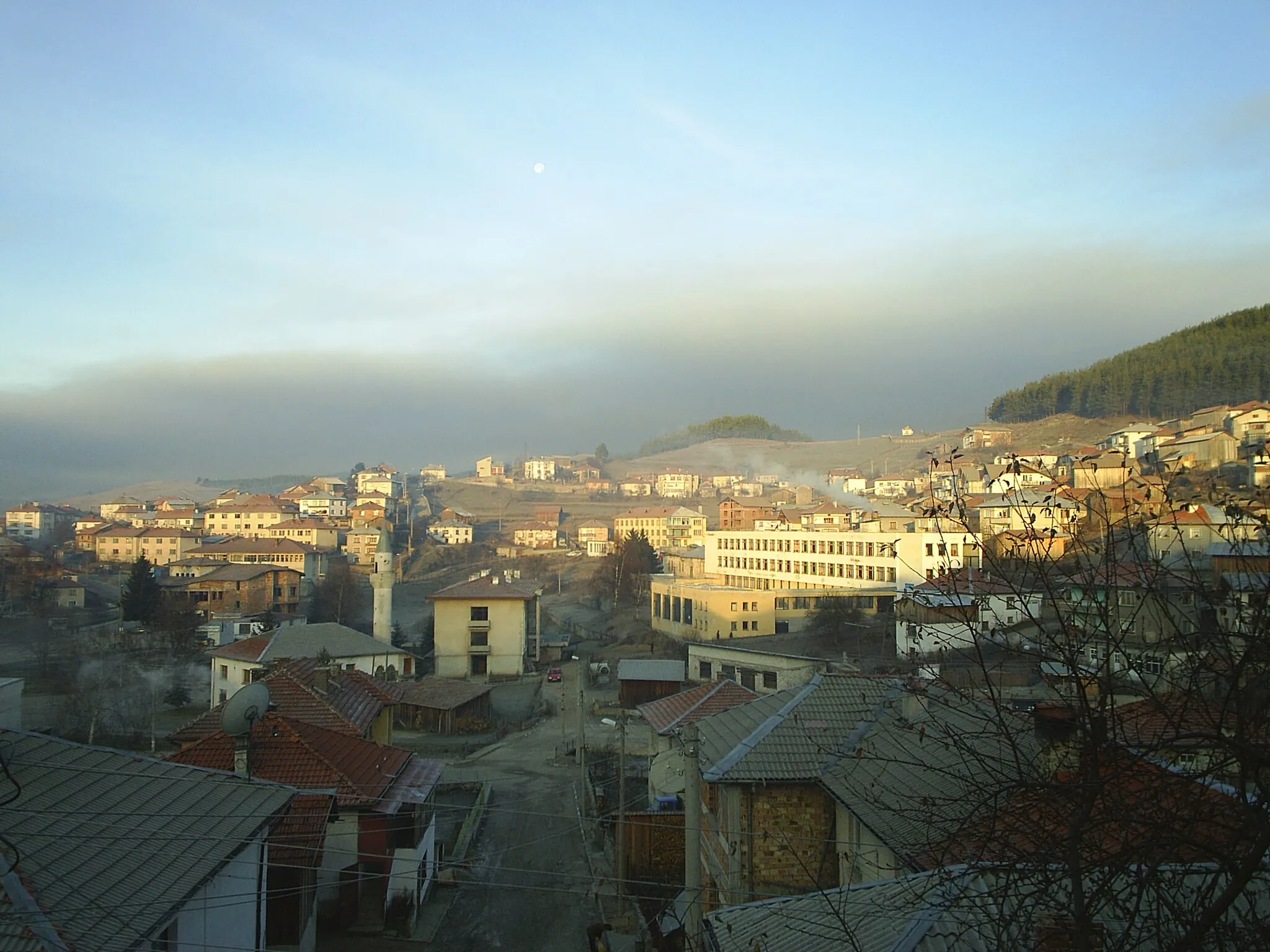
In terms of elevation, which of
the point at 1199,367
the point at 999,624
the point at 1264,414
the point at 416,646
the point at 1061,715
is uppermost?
the point at 1199,367

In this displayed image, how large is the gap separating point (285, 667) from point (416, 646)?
28.9 m

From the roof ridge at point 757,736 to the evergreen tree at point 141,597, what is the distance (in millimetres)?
40519

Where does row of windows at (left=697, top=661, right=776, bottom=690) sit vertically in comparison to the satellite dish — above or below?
below

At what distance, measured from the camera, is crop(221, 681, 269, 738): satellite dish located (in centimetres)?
990

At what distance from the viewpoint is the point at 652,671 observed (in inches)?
1133

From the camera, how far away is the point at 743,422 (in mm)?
196500

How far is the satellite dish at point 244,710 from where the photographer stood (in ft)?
32.5

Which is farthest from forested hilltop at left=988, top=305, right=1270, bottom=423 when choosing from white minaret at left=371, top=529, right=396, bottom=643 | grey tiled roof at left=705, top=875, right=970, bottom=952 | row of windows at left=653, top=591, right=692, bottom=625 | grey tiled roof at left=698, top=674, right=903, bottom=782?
grey tiled roof at left=705, top=875, right=970, bottom=952

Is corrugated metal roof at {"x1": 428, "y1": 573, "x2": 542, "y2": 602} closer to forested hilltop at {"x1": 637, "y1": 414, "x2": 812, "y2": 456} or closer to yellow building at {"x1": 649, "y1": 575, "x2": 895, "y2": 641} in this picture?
yellow building at {"x1": 649, "y1": 575, "x2": 895, "y2": 641}

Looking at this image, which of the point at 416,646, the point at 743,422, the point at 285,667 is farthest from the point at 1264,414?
the point at 743,422

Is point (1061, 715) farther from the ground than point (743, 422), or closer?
closer

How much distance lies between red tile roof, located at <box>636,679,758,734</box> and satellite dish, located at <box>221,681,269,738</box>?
7061 millimetres

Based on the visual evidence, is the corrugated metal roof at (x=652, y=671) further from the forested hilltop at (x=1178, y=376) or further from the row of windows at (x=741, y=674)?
the forested hilltop at (x=1178, y=376)

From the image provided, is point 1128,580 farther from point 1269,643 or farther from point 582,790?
point 582,790
